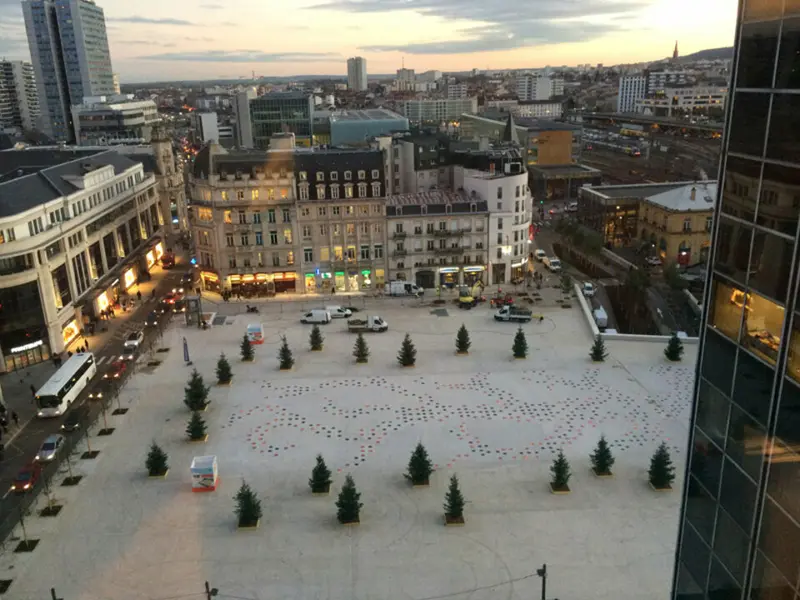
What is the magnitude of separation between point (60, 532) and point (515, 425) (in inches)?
1146

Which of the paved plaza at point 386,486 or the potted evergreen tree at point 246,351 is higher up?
the potted evergreen tree at point 246,351

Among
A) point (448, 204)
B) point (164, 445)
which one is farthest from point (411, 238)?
point (164, 445)

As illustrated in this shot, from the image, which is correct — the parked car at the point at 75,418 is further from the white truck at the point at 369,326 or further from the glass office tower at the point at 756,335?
the glass office tower at the point at 756,335

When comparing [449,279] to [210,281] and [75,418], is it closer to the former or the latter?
[210,281]

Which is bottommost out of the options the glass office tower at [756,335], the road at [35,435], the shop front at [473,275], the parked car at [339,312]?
the road at [35,435]

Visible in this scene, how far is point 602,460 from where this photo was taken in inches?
1521

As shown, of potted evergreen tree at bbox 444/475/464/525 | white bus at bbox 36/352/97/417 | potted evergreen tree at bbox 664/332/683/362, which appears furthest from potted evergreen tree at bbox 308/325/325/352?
potted evergreen tree at bbox 664/332/683/362

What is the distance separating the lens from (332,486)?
38.5 metres

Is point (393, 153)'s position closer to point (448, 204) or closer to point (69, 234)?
point (448, 204)

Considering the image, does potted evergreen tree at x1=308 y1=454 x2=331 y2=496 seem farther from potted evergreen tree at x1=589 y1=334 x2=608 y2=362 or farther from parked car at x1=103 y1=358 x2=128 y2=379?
potted evergreen tree at x1=589 y1=334 x2=608 y2=362

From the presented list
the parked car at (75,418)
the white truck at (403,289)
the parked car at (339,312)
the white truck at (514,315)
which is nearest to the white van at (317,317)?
the parked car at (339,312)

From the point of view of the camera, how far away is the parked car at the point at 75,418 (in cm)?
4672

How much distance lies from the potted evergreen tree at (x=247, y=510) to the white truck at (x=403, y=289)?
44383 mm

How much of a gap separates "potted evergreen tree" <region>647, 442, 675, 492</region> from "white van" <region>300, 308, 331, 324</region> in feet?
128
